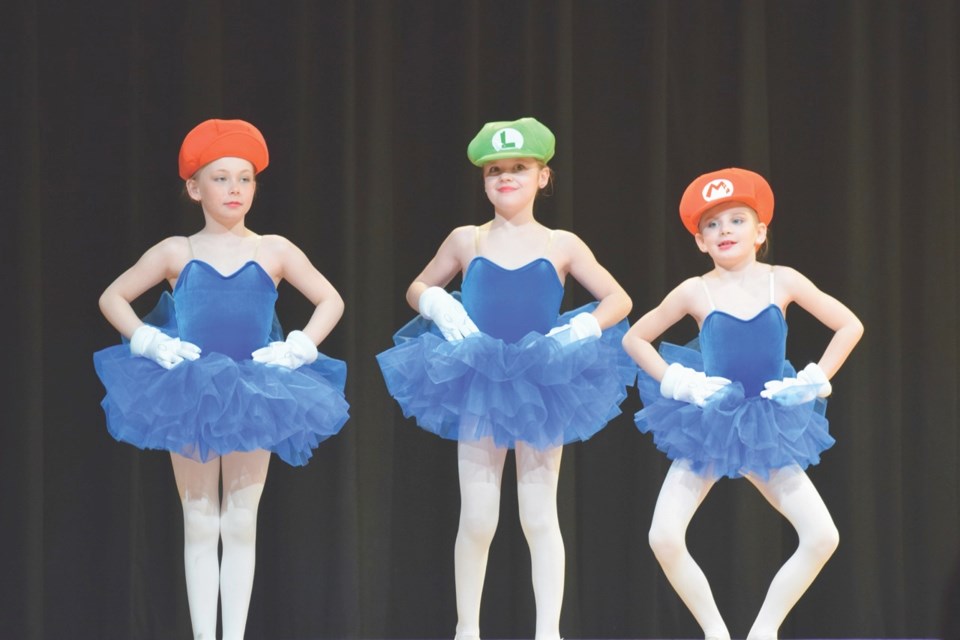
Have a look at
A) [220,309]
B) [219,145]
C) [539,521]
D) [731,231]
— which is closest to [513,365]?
[539,521]

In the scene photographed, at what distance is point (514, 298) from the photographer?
3.51 meters

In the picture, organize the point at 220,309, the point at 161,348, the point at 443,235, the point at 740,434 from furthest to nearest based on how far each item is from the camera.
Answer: the point at 443,235 → the point at 220,309 → the point at 161,348 → the point at 740,434

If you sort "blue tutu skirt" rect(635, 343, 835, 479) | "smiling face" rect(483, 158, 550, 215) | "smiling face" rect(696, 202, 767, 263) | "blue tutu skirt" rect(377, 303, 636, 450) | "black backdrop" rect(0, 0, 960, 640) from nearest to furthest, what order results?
"blue tutu skirt" rect(635, 343, 835, 479) < "blue tutu skirt" rect(377, 303, 636, 450) < "smiling face" rect(696, 202, 767, 263) < "smiling face" rect(483, 158, 550, 215) < "black backdrop" rect(0, 0, 960, 640)

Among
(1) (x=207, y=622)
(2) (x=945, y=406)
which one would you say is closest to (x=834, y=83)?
(2) (x=945, y=406)

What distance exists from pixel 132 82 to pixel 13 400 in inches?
44.9

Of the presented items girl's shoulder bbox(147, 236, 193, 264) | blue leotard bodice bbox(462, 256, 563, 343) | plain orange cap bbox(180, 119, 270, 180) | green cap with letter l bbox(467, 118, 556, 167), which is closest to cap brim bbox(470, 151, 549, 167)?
green cap with letter l bbox(467, 118, 556, 167)

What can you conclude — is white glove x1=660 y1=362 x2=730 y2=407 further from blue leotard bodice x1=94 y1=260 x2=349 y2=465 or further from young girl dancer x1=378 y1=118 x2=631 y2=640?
blue leotard bodice x1=94 y1=260 x2=349 y2=465

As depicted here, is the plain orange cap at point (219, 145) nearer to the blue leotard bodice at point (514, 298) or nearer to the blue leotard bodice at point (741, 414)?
the blue leotard bodice at point (514, 298)

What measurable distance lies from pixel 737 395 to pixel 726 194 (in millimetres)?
553

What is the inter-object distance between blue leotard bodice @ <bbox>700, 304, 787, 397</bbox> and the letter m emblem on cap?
1.03 feet

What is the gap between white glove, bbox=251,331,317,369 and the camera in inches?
133

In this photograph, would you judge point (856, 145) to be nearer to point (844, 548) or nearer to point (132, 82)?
point (844, 548)

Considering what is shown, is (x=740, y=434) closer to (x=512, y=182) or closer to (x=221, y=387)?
(x=512, y=182)

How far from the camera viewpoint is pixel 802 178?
4.65 m
